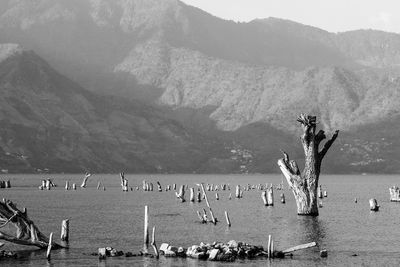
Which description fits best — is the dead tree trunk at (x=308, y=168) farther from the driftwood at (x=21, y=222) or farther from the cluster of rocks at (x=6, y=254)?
the cluster of rocks at (x=6, y=254)

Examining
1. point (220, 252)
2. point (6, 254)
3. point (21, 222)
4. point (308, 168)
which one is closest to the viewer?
point (220, 252)

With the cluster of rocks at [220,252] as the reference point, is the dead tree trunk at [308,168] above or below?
above

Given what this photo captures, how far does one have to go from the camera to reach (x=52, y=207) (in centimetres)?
11256

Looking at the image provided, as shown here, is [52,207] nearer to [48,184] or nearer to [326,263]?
[326,263]

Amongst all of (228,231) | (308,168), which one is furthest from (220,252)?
(308,168)

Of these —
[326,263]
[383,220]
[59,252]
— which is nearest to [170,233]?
[59,252]

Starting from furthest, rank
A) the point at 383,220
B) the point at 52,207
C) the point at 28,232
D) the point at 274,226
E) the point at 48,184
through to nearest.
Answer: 1. the point at 48,184
2. the point at 52,207
3. the point at 383,220
4. the point at 274,226
5. the point at 28,232

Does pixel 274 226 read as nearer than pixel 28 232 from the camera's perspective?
No

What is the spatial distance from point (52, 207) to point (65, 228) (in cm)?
4773

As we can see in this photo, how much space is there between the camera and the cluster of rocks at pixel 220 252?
2204 inches

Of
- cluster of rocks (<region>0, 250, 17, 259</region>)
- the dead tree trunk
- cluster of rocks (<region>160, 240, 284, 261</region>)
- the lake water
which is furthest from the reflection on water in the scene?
cluster of rocks (<region>0, 250, 17, 259</region>)

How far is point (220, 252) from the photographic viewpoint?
55906 mm

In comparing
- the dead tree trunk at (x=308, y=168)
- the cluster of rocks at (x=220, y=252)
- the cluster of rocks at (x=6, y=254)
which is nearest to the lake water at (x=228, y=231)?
the cluster of rocks at (x=6, y=254)

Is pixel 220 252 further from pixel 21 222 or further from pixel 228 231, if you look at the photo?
pixel 228 231
